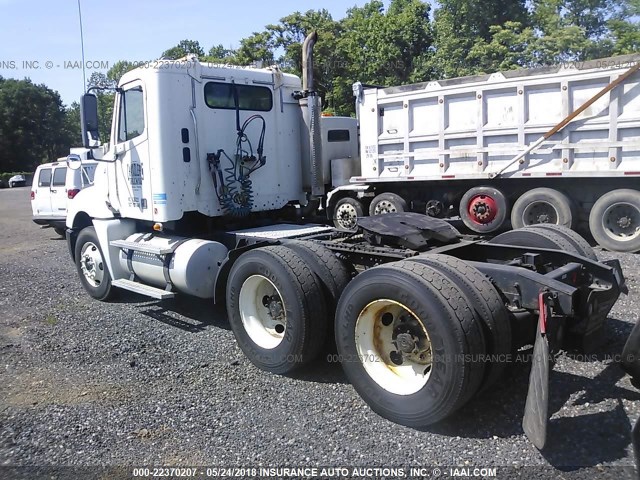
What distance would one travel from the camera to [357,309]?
4.12m

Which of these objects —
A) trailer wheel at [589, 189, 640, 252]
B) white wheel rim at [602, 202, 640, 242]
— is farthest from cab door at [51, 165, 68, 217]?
white wheel rim at [602, 202, 640, 242]

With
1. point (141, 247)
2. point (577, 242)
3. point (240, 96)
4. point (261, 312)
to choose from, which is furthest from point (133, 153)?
point (577, 242)

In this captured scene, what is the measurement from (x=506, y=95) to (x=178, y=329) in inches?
298

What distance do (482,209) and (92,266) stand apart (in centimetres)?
725

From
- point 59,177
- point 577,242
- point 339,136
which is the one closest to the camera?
point 577,242

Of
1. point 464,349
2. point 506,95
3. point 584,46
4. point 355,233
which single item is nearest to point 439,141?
point 506,95

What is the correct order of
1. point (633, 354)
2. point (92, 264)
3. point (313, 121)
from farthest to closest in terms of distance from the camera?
point (92, 264), point (313, 121), point (633, 354)

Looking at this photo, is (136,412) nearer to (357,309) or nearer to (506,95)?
(357,309)

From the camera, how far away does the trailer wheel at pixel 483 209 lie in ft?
36.5

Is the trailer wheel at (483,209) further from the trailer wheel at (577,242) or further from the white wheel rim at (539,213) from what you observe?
the trailer wheel at (577,242)

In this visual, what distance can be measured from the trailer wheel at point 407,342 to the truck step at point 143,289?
268 cm

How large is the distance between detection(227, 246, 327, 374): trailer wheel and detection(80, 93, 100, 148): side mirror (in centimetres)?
272

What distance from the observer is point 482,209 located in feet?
37.4

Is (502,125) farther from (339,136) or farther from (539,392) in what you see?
(539,392)
